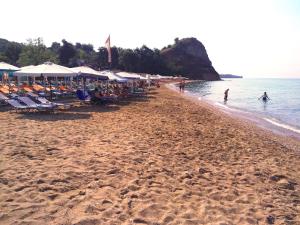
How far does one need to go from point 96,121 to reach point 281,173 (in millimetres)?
6554

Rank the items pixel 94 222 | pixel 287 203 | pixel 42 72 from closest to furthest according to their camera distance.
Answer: pixel 94 222
pixel 287 203
pixel 42 72

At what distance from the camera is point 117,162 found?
631 cm

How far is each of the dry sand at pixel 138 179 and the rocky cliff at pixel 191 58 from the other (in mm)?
131907

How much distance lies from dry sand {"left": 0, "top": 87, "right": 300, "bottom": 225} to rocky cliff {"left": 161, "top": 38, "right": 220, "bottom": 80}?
13191cm

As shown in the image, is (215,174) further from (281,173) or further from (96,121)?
(96,121)

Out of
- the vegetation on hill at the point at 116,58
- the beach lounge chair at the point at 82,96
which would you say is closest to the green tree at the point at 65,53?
the vegetation on hill at the point at 116,58

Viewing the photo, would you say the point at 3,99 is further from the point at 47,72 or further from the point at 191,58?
the point at 191,58

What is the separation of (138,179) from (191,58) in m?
155

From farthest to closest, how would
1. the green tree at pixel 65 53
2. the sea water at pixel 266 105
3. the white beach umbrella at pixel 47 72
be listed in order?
the green tree at pixel 65 53, the sea water at pixel 266 105, the white beach umbrella at pixel 47 72

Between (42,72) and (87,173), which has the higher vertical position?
(42,72)

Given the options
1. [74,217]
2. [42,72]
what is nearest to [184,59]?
[42,72]

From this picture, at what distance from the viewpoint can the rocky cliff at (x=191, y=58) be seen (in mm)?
145625

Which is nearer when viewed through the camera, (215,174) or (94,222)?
(94,222)

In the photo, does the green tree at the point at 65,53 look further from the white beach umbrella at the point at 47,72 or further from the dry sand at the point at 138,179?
the dry sand at the point at 138,179
